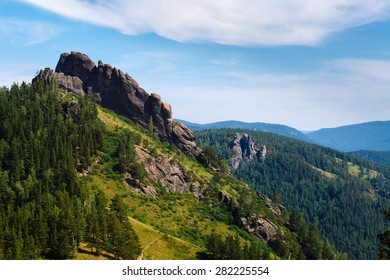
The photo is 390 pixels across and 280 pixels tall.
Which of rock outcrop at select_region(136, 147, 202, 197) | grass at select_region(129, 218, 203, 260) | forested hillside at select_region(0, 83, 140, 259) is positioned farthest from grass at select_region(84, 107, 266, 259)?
forested hillside at select_region(0, 83, 140, 259)

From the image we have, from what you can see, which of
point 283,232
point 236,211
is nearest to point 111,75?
point 236,211

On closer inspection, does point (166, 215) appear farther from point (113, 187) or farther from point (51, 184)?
point (51, 184)

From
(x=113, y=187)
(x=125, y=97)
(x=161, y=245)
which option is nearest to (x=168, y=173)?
(x=113, y=187)

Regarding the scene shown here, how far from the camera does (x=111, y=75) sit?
184 meters

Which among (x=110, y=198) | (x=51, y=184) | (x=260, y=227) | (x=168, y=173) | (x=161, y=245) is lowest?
(x=260, y=227)

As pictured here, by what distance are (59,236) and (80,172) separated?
173ft

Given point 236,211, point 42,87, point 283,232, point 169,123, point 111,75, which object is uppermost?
point 111,75

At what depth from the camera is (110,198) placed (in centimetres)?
10794

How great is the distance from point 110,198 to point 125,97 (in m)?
86.6

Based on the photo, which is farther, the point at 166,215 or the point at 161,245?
the point at 166,215

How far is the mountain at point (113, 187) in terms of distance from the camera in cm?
7302

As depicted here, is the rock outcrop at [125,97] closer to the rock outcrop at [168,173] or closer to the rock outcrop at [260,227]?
the rock outcrop at [168,173]

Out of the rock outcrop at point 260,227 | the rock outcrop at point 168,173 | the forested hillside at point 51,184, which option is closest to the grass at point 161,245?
the forested hillside at point 51,184

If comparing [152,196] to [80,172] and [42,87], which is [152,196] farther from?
[42,87]
